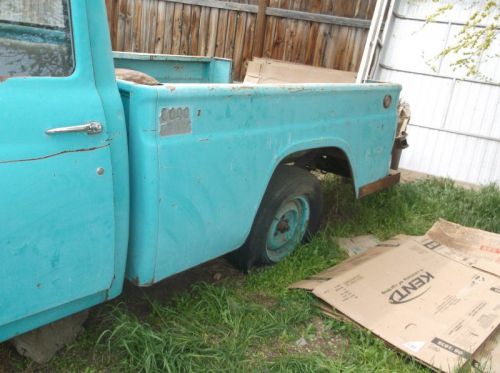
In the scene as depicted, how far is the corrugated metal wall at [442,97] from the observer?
19.2 ft

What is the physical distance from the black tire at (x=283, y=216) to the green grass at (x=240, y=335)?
10 centimetres

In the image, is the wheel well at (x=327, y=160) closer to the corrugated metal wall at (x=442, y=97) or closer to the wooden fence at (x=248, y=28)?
the corrugated metal wall at (x=442, y=97)

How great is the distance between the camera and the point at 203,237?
7.93 feet

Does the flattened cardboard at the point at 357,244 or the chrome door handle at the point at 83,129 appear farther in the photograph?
the flattened cardboard at the point at 357,244

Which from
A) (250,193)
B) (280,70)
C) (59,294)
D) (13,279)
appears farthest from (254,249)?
(280,70)

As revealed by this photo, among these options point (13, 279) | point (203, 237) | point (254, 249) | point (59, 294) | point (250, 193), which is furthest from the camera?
point (254, 249)

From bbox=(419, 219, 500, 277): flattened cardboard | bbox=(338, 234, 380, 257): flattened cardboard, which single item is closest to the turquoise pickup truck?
bbox=(338, 234, 380, 257): flattened cardboard

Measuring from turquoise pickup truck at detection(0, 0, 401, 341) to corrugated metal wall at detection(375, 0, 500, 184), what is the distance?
153 inches

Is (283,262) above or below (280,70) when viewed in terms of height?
below

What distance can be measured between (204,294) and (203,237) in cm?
57

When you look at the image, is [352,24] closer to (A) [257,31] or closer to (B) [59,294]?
(A) [257,31]

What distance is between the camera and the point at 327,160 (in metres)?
3.83

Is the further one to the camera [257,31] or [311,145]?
[257,31]

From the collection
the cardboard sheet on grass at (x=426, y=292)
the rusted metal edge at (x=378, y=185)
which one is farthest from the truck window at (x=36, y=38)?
the rusted metal edge at (x=378, y=185)
